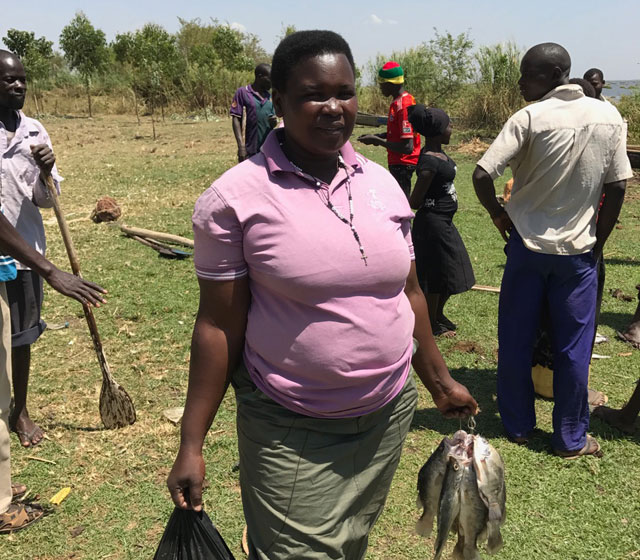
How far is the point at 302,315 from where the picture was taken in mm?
1637

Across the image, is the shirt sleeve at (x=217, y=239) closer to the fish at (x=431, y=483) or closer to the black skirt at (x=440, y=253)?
the fish at (x=431, y=483)

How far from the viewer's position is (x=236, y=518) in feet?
9.95

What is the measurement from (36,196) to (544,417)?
3377 mm

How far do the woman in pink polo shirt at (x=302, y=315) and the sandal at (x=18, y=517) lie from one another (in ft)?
5.52

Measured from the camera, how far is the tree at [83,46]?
30.3m

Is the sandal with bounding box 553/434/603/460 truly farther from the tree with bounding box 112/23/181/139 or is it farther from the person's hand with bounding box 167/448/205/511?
the tree with bounding box 112/23/181/139

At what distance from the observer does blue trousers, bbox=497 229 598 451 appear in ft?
10.7

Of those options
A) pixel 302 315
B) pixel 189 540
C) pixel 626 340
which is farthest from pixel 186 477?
pixel 626 340

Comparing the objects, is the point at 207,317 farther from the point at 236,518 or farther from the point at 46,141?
the point at 46,141

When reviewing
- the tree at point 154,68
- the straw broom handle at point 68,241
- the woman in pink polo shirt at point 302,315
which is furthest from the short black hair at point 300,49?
the tree at point 154,68

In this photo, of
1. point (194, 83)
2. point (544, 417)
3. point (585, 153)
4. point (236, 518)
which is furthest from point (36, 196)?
point (194, 83)

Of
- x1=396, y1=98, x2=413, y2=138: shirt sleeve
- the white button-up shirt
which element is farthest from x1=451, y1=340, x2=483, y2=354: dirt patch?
x1=396, y1=98, x2=413, y2=138: shirt sleeve

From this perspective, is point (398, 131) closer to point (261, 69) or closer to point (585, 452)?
point (261, 69)

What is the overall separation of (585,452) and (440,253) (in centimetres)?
189
